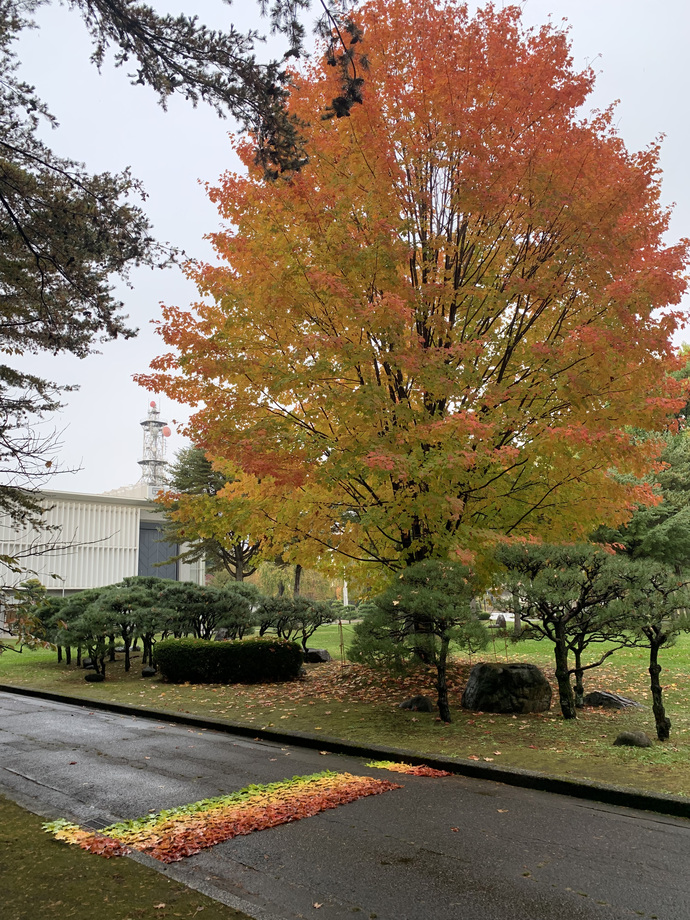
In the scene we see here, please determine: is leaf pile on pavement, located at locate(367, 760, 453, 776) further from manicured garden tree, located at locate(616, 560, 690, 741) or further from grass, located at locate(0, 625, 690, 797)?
manicured garden tree, located at locate(616, 560, 690, 741)

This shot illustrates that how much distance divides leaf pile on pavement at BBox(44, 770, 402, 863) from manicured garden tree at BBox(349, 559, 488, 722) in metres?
2.26

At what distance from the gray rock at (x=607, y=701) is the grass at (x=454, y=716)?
0.27 metres

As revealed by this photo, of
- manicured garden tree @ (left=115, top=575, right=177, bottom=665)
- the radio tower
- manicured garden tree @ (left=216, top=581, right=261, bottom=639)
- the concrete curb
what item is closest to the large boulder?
the concrete curb

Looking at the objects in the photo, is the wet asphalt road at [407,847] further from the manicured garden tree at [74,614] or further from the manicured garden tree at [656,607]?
the manicured garden tree at [74,614]

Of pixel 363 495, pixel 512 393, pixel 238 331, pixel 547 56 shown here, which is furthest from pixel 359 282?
pixel 547 56

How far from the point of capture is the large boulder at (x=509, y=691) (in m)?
9.28

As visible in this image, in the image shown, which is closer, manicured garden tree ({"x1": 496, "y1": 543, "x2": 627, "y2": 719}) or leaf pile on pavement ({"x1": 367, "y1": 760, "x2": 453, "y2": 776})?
leaf pile on pavement ({"x1": 367, "y1": 760, "x2": 453, "y2": 776})

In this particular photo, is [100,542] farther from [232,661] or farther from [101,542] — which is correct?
[232,661]

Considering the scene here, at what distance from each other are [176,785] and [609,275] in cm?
818

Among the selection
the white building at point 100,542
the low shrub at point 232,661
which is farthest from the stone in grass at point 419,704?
the white building at point 100,542

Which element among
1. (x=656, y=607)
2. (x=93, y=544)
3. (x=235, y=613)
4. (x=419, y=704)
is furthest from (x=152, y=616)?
(x=93, y=544)

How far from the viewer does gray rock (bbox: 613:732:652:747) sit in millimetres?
7047

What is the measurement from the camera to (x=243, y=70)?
5.56m

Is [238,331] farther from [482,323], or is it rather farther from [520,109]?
[520,109]
